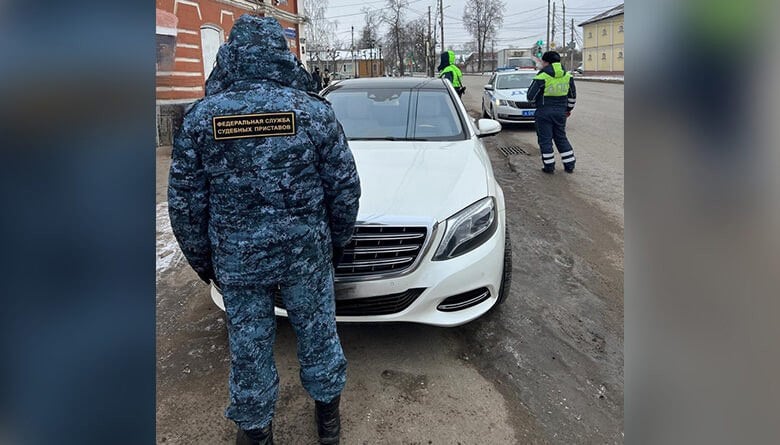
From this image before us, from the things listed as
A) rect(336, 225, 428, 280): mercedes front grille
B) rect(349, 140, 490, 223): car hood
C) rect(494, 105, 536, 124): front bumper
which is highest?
rect(494, 105, 536, 124): front bumper

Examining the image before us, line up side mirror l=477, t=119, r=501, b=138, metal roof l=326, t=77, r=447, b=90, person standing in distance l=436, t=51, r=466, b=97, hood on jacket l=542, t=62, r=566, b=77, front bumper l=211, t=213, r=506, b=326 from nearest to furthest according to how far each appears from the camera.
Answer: front bumper l=211, t=213, r=506, b=326
side mirror l=477, t=119, r=501, b=138
metal roof l=326, t=77, r=447, b=90
hood on jacket l=542, t=62, r=566, b=77
person standing in distance l=436, t=51, r=466, b=97

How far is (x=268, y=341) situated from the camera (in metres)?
2.08

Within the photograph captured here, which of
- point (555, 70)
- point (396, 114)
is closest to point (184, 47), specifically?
point (555, 70)

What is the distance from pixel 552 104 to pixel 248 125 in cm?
709

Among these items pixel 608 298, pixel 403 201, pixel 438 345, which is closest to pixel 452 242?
pixel 403 201

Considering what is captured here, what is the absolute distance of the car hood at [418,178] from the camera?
9.24 ft

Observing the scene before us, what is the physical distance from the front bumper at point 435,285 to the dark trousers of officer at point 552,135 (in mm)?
5486

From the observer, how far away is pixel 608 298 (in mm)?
3785

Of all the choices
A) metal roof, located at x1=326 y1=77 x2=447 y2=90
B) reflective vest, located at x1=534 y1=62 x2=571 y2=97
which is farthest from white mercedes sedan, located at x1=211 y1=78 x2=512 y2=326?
reflective vest, located at x1=534 y1=62 x2=571 y2=97

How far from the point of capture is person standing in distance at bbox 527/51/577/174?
784 centimetres

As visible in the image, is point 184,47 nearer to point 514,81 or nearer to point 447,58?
point 447,58

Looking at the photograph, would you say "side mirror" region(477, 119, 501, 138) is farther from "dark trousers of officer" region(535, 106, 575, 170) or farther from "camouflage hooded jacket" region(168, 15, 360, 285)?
"dark trousers of officer" region(535, 106, 575, 170)
